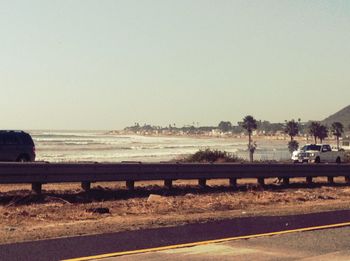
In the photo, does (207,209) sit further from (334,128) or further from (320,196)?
(334,128)

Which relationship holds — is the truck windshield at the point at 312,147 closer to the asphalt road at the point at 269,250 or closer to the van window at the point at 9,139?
the van window at the point at 9,139

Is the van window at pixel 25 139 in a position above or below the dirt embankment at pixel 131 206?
above

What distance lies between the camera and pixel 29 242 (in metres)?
9.29

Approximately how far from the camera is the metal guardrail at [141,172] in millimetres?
16016

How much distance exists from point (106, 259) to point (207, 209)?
23.2 ft

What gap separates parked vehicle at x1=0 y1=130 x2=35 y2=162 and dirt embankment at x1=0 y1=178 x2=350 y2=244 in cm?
578

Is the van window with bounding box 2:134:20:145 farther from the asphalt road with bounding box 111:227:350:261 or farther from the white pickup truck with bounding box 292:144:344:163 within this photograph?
the white pickup truck with bounding box 292:144:344:163

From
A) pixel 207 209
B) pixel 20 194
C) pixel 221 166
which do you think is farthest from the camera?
pixel 221 166

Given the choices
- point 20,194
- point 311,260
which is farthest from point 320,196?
point 311,260

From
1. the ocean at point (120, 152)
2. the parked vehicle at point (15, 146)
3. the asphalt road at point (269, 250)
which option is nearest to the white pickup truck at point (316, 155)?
the ocean at point (120, 152)

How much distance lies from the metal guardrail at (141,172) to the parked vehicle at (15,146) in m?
7.76

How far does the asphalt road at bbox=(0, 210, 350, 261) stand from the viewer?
Result: 8.41 m

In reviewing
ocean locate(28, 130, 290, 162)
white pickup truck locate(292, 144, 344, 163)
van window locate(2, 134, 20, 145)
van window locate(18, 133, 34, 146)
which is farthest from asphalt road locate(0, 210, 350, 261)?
ocean locate(28, 130, 290, 162)

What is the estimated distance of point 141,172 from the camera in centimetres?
1853
